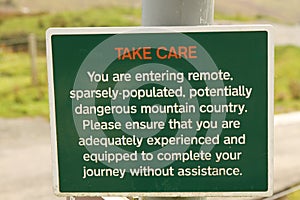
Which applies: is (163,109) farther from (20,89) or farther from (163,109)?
(20,89)

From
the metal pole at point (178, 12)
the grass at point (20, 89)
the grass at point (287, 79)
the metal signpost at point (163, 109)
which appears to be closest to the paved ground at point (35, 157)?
the grass at point (20, 89)

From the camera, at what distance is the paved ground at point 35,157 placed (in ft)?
20.6

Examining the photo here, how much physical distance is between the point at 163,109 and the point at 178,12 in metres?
0.27

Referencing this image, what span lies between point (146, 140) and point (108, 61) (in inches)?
9.4

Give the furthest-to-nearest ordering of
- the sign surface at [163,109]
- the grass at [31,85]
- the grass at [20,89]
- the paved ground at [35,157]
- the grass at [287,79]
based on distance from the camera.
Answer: the grass at [287,79]
the grass at [31,85]
the grass at [20,89]
the paved ground at [35,157]
the sign surface at [163,109]

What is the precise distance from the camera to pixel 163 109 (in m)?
1.33

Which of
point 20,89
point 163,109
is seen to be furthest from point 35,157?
point 163,109

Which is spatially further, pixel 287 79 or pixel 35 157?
pixel 287 79

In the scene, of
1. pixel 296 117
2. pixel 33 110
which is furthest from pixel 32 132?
pixel 296 117

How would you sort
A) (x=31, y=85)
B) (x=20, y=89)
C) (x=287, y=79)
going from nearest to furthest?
(x=20, y=89), (x=31, y=85), (x=287, y=79)

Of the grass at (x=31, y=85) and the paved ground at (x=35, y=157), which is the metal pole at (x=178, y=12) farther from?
the grass at (x=31, y=85)

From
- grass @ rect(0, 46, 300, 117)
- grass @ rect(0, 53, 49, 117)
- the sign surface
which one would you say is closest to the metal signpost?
the sign surface

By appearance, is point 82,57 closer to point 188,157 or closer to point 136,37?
point 136,37

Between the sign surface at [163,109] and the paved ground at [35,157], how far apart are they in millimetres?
3768
